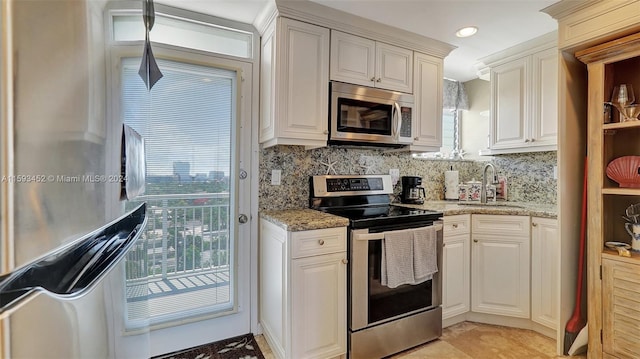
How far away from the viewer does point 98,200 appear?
18.6 inches

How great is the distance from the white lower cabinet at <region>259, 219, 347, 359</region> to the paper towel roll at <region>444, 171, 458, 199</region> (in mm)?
1740

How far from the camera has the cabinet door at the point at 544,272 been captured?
2.13 meters

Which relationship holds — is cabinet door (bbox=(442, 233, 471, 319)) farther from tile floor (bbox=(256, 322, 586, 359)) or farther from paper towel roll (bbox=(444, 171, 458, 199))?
paper towel roll (bbox=(444, 171, 458, 199))

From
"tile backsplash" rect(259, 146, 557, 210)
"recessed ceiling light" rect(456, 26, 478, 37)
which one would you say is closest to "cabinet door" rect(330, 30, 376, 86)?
"tile backsplash" rect(259, 146, 557, 210)

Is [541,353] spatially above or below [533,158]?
below

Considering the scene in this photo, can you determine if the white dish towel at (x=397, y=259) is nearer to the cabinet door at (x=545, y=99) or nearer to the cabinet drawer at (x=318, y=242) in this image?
the cabinet drawer at (x=318, y=242)

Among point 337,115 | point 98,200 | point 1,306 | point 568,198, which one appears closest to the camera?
point 1,306

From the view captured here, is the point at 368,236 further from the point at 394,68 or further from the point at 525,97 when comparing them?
the point at 525,97

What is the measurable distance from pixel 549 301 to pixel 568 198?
80 centimetres

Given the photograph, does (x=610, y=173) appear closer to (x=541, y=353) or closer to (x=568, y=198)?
(x=568, y=198)

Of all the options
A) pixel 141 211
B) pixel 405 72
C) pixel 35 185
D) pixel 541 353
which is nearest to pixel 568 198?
pixel 541 353

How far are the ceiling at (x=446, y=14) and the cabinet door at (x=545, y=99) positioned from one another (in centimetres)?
22

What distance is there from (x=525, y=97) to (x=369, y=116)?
147 centimetres

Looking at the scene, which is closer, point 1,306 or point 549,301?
point 1,306
